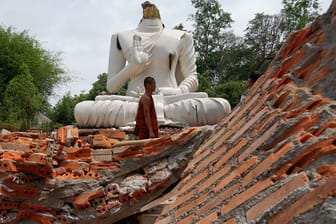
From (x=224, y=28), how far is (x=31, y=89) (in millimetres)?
10322

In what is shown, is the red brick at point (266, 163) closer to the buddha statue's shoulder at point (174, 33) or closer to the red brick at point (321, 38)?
Result: the red brick at point (321, 38)

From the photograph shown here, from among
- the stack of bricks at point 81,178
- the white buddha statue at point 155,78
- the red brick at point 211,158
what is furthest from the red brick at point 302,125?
the white buddha statue at point 155,78

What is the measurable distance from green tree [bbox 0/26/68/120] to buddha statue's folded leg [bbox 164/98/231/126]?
16.1 metres

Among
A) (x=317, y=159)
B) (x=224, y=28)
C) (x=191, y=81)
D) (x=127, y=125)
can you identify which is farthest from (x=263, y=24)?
(x=317, y=159)

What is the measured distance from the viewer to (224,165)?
1657 millimetres

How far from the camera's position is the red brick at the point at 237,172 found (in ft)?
4.66

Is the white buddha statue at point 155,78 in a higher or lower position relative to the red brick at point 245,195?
higher

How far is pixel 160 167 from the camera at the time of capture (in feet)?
8.92

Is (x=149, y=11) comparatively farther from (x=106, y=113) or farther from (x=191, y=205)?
(x=191, y=205)

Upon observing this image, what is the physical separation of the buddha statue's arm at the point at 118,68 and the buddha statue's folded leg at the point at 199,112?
1398 millimetres

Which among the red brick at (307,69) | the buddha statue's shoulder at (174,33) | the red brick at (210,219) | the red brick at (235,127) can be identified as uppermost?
the buddha statue's shoulder at (174,33)

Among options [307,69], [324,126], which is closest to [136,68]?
[307,69]

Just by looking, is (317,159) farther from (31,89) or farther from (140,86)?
(31,89)

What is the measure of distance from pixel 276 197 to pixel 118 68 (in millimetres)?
8732
